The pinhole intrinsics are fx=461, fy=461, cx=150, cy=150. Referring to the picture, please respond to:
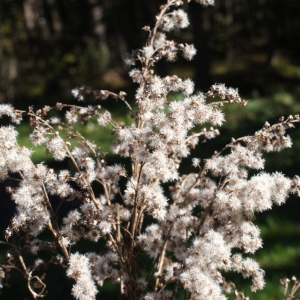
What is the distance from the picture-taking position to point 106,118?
153 centimetres

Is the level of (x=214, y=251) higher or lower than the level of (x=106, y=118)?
lower

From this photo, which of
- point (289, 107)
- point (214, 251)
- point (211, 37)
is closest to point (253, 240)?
point (214, 251)

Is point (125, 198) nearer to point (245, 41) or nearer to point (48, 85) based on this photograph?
point (48, 85)

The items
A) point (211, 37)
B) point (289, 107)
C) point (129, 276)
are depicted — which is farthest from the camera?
point (211, 37)

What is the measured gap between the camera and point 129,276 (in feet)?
4.72

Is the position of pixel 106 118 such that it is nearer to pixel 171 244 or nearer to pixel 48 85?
pixel 171 244

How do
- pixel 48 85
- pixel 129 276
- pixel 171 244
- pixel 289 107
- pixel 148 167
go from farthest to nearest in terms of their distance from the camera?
pixel 48 85 → pixel 289 107 → pixel 171 244 → pixel 129 276 → pixel 148 167

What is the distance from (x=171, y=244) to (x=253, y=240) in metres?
0.32

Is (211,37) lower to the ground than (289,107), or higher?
higher

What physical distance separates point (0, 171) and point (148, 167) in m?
0.43

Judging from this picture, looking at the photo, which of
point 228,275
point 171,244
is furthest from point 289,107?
point 171,244

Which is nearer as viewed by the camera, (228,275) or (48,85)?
(228,275)

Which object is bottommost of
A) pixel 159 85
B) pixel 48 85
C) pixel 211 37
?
pixel 159 85

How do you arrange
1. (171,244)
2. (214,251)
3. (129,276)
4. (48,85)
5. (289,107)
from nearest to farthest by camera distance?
(214,251)
(129,276)
(171,244)
(289,107)
(48,85)
